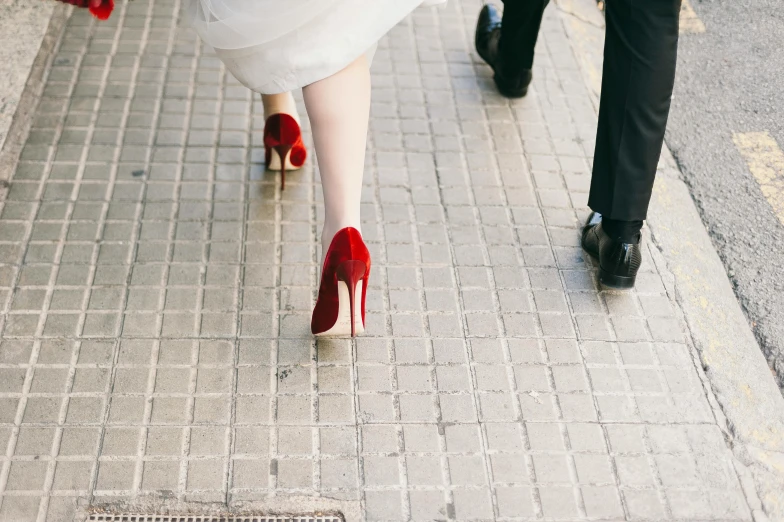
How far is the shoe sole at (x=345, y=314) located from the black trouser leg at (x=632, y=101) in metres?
0.87

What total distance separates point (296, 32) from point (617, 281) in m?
1.36

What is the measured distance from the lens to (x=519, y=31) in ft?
10.9

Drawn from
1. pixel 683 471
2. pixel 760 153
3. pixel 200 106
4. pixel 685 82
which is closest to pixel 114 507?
pixel 683 471

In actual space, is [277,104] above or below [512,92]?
above

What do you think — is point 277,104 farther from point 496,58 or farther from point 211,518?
point 211,518

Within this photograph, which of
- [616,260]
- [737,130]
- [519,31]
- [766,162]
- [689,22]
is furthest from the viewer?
[689,22]

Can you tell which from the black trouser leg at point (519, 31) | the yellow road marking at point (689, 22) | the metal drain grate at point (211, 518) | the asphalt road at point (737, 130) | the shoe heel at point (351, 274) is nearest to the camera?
the metal drain grate at point (211, 518)

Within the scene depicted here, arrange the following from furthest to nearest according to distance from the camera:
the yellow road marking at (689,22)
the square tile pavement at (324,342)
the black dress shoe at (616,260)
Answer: the yellow road marking at (689,22), the black dress shoe at (616,260), the square tile pavement at (324,342)

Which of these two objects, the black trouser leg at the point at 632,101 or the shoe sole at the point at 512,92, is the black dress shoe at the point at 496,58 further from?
the black trouser leg at the point at 632,101

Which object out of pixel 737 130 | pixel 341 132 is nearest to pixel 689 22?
pixel 737 130

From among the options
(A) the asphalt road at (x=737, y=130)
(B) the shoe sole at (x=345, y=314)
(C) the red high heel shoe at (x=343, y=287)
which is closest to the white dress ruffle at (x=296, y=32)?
(C) the red high heel shoe at (x=343, y=287)

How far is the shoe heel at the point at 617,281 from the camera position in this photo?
8.98 ft

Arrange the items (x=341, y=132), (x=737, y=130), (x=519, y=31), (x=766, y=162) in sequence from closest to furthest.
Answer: (x=341, y=132)
(x=519, y=31)
(x=766, y=162)
(x=737, y=130)

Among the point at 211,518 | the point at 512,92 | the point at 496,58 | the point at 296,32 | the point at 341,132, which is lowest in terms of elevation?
the point at 211,518
